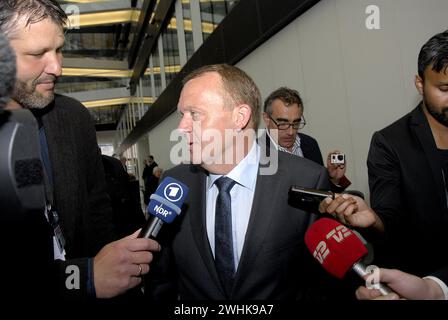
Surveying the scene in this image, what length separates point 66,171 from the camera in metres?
1.39

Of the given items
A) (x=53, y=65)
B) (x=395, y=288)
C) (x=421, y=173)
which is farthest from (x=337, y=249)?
(x=53, y=65)

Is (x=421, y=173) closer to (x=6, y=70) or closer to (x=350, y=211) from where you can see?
(x=350, y=211)

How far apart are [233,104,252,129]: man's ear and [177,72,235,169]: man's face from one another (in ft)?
0.09

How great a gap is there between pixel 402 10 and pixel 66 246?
2602 mm

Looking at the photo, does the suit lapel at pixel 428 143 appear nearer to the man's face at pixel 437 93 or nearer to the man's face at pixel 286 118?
the man's face at pixel 437 93

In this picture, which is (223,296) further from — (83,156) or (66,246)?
(83,156)

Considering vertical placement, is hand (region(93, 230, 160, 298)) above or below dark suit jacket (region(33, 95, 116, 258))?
below

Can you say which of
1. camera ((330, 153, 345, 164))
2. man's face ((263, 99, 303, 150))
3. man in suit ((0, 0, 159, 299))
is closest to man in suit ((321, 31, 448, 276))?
camera ((330, 153, 345, 164))

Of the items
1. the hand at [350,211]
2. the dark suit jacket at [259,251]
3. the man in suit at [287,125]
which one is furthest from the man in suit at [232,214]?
the man in suit at [287,125]

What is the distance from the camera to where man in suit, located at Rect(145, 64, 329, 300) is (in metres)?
1.29

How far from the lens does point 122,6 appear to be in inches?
488

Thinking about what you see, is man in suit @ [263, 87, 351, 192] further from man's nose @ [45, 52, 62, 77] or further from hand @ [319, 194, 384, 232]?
man's nose @ [45, 52, 62, 77]

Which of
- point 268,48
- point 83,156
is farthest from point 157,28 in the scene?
point 83,156

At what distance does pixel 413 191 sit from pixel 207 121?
984 millimetres
